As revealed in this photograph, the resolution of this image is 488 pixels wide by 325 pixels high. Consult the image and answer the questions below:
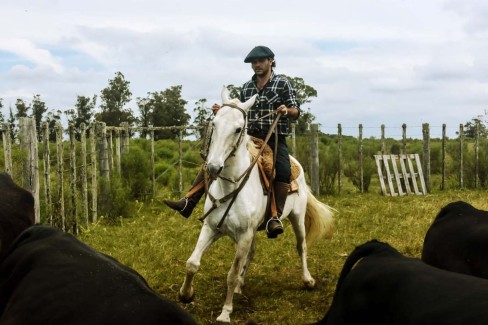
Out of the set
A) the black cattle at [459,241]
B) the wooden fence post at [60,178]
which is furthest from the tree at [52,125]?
the black cattle at [459,241]

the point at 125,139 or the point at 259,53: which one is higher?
the point at 259,53

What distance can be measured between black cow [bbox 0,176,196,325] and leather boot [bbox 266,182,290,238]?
3712 mm

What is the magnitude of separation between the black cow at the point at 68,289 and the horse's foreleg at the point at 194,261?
9.76ft

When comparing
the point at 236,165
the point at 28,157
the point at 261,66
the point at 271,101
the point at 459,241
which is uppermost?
the point at 261,66

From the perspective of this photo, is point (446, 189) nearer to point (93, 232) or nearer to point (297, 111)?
point (93, 232)

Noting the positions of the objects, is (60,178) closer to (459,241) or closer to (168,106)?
(459,241)

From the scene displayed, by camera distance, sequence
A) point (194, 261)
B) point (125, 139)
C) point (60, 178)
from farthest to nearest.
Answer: point (125, 139) → point (60, 178) → point (194, 261)

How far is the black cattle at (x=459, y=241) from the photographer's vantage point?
4.29 meters

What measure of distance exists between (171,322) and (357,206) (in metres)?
12.1

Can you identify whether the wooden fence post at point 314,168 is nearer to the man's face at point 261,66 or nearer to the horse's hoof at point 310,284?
the horse's hoof at point 310,284

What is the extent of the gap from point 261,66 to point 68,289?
4799mm

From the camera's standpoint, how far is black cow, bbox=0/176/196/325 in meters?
2.55

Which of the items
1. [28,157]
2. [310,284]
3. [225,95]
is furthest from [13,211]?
[28,157]

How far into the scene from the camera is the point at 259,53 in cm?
707
